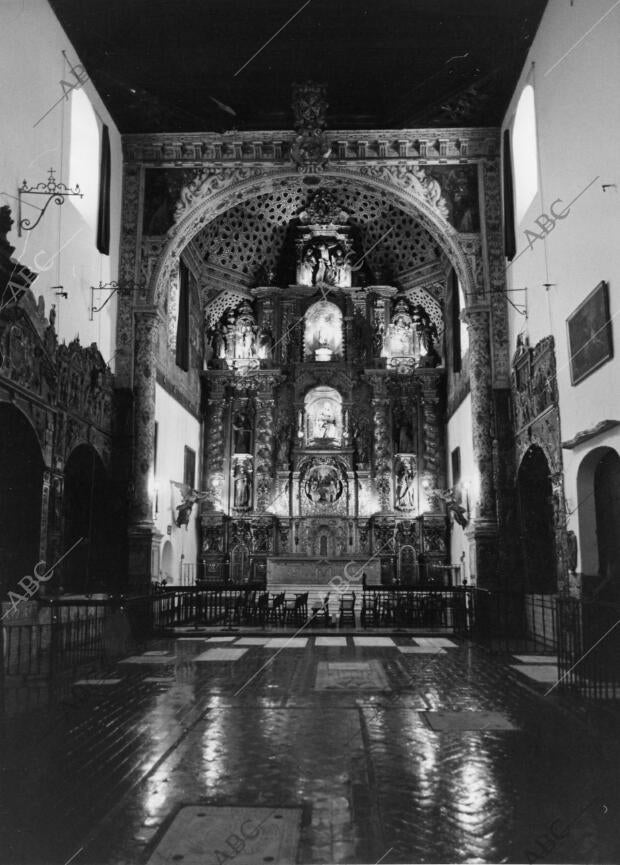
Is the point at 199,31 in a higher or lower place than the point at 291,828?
higher

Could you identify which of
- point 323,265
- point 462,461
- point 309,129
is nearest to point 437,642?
point 462,461

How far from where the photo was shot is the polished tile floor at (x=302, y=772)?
4.37 meters

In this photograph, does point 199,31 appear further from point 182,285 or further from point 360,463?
point 360,463

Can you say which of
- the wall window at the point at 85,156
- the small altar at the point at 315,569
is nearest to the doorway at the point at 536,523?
the small altar at the point at 315,569

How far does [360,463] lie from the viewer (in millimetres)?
26562

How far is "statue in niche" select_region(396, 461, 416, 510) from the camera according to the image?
85.6 ft

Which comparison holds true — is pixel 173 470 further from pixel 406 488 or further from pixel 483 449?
pixel 483 449

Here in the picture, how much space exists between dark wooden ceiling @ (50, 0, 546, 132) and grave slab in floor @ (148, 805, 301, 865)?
1400cm

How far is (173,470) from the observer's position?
2247 cm

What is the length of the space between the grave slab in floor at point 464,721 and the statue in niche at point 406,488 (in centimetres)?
1820

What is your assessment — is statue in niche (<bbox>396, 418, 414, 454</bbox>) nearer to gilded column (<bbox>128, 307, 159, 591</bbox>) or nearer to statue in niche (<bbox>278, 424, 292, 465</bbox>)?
statue in niche (<bbox>278, 424, 292, 465</bbox>)

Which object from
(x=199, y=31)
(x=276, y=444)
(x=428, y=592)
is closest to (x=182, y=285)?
(x=276, y=444)

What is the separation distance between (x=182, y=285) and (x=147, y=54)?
929 cm

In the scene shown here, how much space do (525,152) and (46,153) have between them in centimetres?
954
